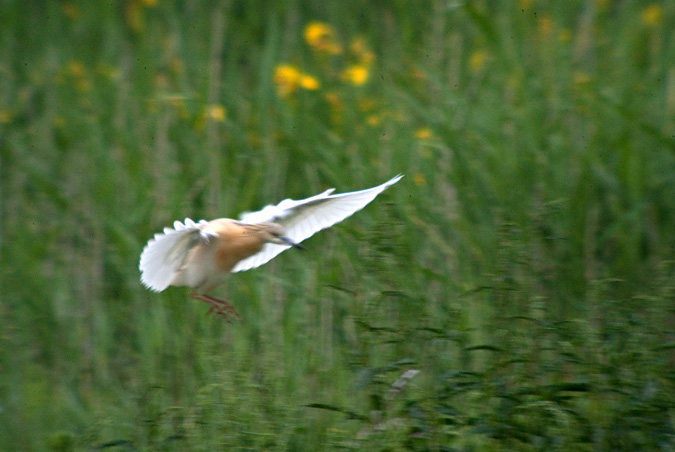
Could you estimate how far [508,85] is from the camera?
512 cm

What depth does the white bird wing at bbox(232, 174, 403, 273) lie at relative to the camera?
12.2 ft

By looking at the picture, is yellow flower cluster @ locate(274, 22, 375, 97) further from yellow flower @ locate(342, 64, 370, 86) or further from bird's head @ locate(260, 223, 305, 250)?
bird's head @ locate(260, 223, 305, 250)

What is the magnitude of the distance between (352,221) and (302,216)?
90 cm

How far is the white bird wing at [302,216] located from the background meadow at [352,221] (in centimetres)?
17

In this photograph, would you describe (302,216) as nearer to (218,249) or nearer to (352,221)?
(218,249)

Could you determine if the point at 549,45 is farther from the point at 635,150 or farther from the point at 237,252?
the point at 237,252

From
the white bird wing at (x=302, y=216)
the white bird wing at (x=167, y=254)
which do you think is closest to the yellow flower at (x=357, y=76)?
the white bird wing at (x=302, y=216)

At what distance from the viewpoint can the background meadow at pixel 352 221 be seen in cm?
329

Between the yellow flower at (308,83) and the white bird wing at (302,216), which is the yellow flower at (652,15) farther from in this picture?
the white bird wing at (302,216)

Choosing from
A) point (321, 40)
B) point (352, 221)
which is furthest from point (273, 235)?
point (321, 40)

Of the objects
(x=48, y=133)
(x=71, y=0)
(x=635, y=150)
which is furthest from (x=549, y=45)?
(x=71, y=0)

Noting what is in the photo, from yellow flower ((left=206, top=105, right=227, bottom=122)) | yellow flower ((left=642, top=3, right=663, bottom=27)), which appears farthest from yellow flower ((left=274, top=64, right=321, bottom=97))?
yellow flower ((left=642, top=3, right=663, bottom=27))

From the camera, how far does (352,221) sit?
4805 mm

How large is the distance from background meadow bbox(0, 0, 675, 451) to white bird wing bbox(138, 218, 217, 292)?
380mm
